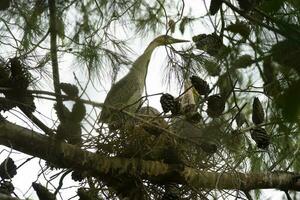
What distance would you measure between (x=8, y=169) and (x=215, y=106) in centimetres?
65

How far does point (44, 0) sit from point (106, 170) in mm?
684

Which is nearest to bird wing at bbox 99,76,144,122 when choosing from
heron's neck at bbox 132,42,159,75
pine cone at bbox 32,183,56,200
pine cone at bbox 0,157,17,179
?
heron's neck at bbox 132,42,159,75

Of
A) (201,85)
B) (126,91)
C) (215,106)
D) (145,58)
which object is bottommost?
(215,106)

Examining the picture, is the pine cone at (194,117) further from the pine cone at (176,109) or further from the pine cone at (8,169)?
the pine cone at (8,169)

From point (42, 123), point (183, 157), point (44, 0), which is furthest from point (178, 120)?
point (44, 0)

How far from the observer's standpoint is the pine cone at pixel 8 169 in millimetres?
1670

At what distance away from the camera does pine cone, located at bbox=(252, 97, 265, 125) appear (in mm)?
1767

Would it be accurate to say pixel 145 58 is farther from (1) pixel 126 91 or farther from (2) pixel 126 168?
(2) pixel 126 168

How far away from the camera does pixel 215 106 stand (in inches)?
66.2

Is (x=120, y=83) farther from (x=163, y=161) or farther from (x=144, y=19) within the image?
(x=163, y=161)

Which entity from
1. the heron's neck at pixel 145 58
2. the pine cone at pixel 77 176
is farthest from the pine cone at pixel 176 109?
the heron's neck at pixel 145 58

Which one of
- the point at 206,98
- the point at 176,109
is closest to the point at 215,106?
the point at 206,98

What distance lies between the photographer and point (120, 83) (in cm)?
286

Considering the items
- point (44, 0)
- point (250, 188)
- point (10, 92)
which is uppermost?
point (44, 0)
